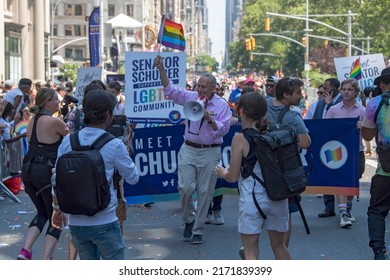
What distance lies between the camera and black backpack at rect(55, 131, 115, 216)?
18.0 ft

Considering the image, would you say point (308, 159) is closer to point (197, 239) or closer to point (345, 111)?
point (345, 111)

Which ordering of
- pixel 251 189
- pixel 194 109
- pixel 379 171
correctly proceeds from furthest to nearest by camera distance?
pixel 194 109 < pixel 379 171 < pixel 251 189

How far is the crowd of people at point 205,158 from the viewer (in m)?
5.70

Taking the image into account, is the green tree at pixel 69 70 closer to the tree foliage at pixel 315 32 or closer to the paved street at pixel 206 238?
the tree foliage at pixel 315 32

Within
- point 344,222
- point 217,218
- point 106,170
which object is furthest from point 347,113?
point 106,170

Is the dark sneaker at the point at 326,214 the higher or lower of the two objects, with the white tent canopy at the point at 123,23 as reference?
lower

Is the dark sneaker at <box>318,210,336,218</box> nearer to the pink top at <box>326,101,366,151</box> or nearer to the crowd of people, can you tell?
the crowd of people

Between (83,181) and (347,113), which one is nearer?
(83,181)

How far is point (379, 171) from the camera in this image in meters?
7.86

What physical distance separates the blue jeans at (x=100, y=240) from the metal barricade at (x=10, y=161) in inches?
331

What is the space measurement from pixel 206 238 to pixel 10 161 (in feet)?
18.5

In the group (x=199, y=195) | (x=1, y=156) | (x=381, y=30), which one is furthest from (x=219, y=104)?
(x=381, y=30)

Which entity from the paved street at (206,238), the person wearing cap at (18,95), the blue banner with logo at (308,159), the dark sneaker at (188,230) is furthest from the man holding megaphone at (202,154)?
the person wearing cap at (18,95)

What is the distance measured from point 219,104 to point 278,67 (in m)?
118
